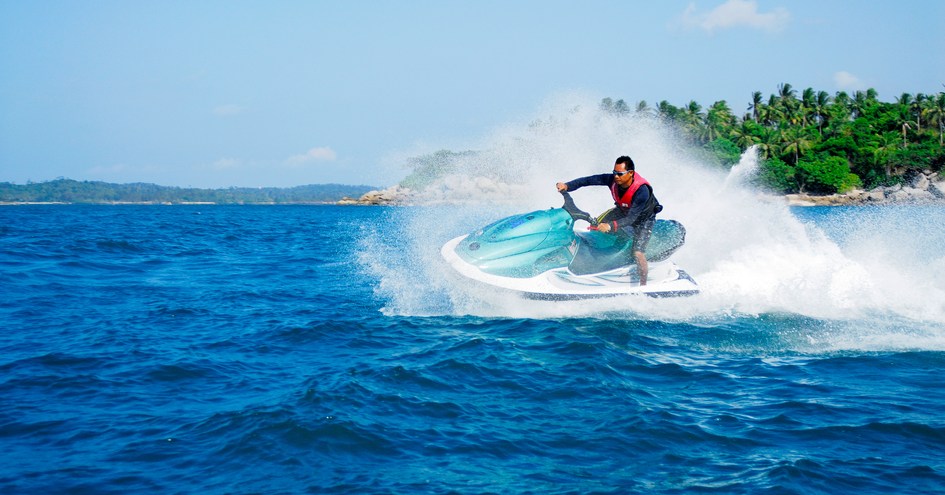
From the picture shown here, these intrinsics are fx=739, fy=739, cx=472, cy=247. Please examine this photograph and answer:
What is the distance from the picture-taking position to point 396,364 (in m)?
6.74

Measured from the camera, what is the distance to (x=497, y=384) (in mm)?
6195

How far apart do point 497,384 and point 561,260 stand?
3.07 m

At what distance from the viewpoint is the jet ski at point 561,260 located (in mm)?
8719

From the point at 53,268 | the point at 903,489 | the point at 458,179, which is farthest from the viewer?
the point at 458,179

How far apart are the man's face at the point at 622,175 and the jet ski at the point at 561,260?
0.60 meters

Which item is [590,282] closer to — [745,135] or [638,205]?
[638,205]

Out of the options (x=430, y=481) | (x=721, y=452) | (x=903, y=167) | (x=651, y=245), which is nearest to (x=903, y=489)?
(x=721, y=452)

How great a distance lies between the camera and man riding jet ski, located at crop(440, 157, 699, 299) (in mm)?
8602

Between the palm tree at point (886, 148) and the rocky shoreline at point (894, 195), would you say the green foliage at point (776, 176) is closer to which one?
the rocky shoreline at point (894, 195)

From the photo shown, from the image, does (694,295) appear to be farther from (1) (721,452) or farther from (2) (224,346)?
(2) (224,346)

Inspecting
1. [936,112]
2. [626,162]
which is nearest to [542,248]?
[626,162]

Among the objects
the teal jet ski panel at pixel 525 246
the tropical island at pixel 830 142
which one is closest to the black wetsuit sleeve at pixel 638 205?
the teal jet ski panel at pixel 525 246

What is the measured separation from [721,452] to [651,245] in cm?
493

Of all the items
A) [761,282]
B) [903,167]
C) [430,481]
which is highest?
[903,167]
